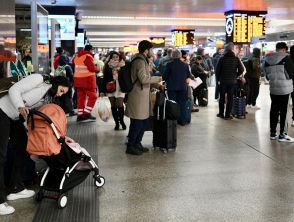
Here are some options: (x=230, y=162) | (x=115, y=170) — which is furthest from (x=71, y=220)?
(x=230, y=162)

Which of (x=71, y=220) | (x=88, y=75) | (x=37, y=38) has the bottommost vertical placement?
(x=71, y=220)

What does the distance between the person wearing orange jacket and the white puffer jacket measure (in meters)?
4.86

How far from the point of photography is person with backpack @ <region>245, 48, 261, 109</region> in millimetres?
11133

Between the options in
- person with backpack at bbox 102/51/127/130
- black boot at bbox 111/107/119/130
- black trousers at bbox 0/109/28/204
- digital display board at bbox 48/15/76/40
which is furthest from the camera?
digital display board at bbox 48/15/76/40

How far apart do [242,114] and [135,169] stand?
5.05 m

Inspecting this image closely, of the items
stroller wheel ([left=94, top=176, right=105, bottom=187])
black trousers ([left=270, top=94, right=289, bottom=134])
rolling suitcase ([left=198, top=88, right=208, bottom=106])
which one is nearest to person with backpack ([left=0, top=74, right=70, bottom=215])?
stroller wheel ([left=94, top=176, right=105, bottom=187])

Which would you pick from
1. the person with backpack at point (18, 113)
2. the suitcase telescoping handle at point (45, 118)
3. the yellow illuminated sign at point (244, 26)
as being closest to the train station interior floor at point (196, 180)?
the person with backpack at point (18, 113)

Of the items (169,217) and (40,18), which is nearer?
(169,217)

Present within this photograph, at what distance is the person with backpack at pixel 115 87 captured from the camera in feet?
26.0

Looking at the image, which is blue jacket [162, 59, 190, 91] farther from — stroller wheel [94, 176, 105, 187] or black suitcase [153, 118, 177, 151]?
stroller wheel [94, 176, 105, 187]

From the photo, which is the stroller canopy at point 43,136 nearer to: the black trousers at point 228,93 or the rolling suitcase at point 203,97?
the black trousers at point 228,93

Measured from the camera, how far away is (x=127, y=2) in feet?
43.0

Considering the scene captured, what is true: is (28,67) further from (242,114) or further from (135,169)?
(242,114)

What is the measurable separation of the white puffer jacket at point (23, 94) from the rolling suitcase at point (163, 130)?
2614 millimetres
